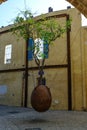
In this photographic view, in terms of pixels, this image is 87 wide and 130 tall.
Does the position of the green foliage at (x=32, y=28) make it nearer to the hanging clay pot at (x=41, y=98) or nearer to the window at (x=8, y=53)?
the hanging clay pot at (x=41, y=98)

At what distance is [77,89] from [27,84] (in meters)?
3.97

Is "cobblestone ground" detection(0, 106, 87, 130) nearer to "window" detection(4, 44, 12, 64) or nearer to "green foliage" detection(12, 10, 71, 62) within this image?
"green foliage" detection(12, 10, 71, 62)

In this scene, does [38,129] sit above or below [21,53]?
below

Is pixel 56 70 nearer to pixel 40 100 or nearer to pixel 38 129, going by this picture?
pixel 40 100

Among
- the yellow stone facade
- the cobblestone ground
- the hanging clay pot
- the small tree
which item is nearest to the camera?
the cobblestone ground

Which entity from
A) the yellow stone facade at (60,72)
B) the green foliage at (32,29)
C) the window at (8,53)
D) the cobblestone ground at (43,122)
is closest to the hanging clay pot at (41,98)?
the cobblestone ground at (43,122)

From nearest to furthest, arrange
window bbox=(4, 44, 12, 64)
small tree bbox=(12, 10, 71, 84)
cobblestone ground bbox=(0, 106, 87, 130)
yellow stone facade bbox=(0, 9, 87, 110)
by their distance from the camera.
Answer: cobblestone ground bbox=(0, 106, 87, 130)
small tree bbox=(12, 10, 71, 84)
yellow stone facade bbox=(0, 9, 87, 110)
window bbox=(4, 44, 12, 64)

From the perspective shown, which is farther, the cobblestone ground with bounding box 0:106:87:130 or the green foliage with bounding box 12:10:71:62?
the green foliage with bounding box 12:10:71:62

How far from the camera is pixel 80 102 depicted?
1481cm

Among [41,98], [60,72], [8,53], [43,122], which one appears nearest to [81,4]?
[43,122]

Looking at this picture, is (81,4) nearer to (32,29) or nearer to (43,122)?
(43,122)

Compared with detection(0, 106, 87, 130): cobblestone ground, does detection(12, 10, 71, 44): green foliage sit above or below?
above

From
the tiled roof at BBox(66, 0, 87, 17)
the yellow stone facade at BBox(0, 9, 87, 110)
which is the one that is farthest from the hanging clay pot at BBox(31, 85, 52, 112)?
the tiled roof at BBox(66, 0, 87, 17)

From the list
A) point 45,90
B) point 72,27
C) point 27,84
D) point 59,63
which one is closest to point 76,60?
point 59,63
